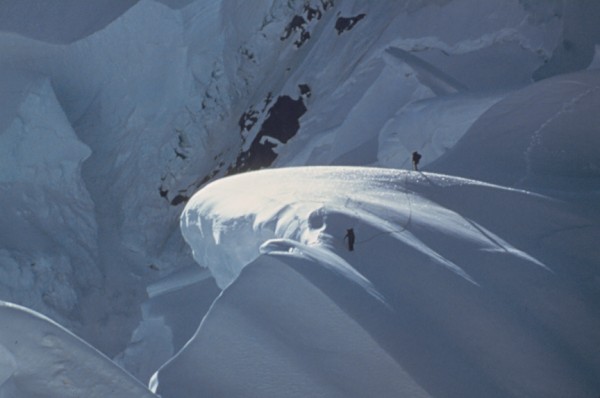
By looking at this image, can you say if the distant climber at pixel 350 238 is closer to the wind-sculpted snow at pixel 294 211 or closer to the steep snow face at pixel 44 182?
the wind-sculpted snow at pixel 294 211

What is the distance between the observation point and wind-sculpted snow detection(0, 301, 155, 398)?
97.0 inches

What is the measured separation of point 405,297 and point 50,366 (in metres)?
1.18

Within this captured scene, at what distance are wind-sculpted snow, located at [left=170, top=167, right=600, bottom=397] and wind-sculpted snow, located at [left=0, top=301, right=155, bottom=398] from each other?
0.18 metres

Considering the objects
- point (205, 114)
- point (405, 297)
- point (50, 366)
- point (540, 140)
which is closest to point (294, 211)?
point (405, 297)

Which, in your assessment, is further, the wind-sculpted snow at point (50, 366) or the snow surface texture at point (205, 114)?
the snow surface texture at point (205, 114)

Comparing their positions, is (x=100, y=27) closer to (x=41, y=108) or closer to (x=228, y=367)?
(x=41, y=108)

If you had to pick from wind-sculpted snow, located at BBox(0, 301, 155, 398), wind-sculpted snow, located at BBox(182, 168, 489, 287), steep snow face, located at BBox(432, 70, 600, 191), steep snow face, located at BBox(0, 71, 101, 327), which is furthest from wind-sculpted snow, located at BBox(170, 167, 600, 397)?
steep snow face, located at BBox(0, 71, 101, 327)

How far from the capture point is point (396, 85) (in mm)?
6051

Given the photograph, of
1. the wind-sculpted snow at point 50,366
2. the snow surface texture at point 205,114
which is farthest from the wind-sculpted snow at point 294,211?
the wind-sculpted snow at point 50,366

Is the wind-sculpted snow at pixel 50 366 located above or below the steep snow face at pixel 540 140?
below

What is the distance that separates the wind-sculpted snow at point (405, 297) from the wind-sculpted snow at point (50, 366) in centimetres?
18

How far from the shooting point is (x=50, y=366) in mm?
2502

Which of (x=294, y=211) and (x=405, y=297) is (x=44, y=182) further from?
(x=405, y=297)

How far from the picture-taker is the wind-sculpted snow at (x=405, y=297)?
8.69 ft
